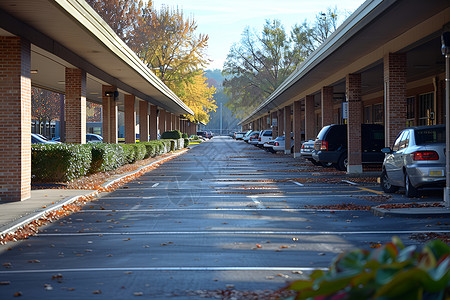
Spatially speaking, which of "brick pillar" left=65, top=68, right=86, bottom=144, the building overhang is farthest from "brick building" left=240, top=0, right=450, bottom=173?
"brick pillar" left=65, top=68, right=86, bottom=144

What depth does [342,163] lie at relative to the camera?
27.1 metres

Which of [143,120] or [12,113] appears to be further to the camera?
[143,120]

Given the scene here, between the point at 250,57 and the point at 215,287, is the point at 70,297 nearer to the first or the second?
the point at 215,287

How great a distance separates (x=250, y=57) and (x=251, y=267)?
81008 millimetres

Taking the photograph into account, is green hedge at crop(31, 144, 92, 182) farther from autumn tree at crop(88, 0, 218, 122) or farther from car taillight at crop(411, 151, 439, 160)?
autumn tree at crop(88, 0, 218, 122)

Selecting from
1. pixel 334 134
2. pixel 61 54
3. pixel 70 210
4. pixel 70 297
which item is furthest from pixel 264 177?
pixel 70 297

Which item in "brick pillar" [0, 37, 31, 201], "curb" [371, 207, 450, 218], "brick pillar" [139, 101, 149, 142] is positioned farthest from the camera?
"brick pillar" [139, 101, 149, 142]

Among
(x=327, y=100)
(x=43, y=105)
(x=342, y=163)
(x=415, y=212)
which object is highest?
(x=43, y=105)

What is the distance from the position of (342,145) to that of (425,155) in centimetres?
1265

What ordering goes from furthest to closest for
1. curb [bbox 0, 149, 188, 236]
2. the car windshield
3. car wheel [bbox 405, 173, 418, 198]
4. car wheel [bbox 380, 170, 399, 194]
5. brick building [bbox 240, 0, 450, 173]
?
1. car wheel [bbox 380, 170, 399, 194]
2. brick building [bbox 240, 0, 450, 173]
3. car wheel [bbox 405, 173, 418, 198]
4. the car windshield
5. curb [bbox 0, 149, 188, 236]

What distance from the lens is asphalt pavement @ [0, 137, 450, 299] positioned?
6.82 m

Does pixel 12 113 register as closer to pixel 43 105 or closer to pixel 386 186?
pixel 386 186

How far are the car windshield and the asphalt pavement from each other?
4.89ft

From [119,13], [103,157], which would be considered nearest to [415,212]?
[103,157]
